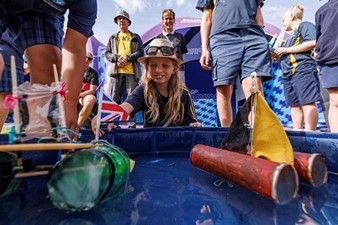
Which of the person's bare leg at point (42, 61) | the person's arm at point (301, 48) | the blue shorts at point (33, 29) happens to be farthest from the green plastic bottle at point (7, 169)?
the person's arm at point (301, 48)

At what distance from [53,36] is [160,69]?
775 millimetres

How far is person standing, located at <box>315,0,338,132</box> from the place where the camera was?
1533mm

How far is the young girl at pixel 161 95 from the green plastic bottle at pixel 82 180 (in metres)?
1.17

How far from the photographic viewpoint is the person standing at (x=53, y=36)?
1.02 metres

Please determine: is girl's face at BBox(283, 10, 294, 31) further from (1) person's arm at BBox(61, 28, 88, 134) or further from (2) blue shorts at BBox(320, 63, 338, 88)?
(1) person's arm at BBox(61, 28, 88, 134)

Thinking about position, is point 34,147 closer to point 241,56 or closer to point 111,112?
point 111,112

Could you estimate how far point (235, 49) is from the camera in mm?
1641

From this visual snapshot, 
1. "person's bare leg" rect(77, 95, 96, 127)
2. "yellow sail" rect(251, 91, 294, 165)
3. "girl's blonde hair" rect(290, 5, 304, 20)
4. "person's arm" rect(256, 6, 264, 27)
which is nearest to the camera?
"yellow sail" rect(251, 91, 294, 165)

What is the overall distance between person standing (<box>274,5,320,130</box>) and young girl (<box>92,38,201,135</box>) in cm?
92

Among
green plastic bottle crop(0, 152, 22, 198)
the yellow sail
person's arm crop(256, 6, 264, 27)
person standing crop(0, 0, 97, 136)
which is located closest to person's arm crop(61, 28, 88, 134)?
person standing crop(0, 0, 97, 136)

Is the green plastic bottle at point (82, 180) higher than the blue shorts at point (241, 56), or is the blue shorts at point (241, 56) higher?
the blue shorts at point (241, 56)

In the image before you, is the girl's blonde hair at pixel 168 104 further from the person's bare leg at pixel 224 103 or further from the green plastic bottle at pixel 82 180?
the green plastic bottle at pixel 82 180

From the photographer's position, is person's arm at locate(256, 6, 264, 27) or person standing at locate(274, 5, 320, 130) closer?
person's arm at locate(256, 6, 264, 27)

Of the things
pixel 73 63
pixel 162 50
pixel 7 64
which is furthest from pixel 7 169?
pixel 162 50
